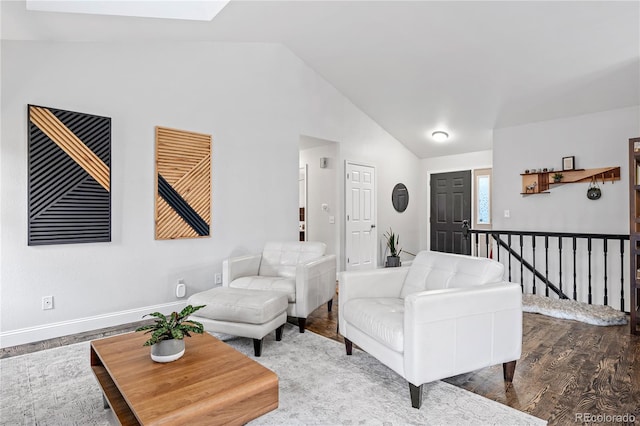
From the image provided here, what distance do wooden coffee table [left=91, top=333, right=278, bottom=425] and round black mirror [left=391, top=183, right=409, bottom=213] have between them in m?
5.16

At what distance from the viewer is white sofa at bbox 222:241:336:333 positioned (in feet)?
10.9

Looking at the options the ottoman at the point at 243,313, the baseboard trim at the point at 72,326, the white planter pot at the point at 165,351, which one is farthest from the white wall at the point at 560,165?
the white planter pot at the point at 165,351

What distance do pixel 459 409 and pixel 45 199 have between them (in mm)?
3516

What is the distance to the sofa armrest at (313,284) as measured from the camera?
330cm

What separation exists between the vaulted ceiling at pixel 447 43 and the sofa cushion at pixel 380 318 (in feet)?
9.10

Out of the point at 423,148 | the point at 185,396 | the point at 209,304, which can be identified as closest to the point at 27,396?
the point at 209,304

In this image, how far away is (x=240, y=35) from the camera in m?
4.24

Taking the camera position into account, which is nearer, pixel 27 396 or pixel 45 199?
pixel 27 396

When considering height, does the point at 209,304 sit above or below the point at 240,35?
below

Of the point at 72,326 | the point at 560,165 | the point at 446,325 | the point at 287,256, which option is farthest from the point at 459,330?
the point at 560,165

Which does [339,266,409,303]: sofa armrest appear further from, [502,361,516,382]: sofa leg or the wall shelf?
the wall shelf

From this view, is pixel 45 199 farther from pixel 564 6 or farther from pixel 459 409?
pixel 564 6

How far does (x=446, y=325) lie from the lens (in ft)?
6.72

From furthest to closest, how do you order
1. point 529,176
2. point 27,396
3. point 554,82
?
point 529,176 → point 554,82 → point 27,396
